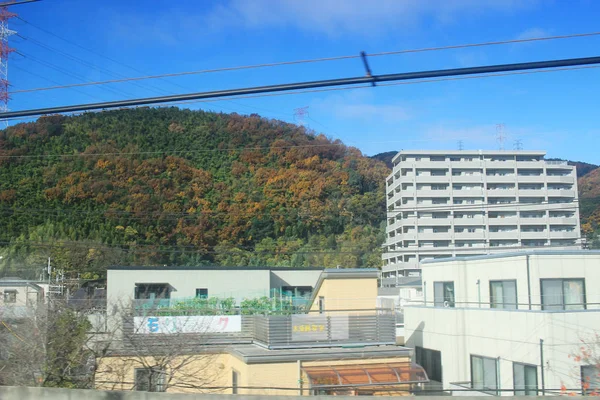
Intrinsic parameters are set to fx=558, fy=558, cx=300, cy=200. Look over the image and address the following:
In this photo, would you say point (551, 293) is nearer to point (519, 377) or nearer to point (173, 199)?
point (519, 377)

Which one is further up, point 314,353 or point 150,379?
point 314,353

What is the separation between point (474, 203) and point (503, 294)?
49.6 metres

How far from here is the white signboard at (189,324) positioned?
15137 mm

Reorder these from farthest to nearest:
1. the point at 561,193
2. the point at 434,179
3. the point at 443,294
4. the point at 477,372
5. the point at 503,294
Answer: the point at 434,179
the point at 561,193
the point at 443,294
the point at 477,372
the point at 503,294

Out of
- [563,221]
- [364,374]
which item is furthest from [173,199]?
[364,374]

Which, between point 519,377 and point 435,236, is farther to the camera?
point 435,236

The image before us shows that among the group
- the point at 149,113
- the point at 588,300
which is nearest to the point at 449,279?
the point at 588,300

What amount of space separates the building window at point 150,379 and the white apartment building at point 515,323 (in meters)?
7.33

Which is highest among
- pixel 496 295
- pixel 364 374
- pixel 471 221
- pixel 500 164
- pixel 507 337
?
pixel 500 164

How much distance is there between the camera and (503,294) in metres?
17.5

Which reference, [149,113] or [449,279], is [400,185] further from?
[449,279]

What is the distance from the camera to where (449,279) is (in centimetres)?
2042

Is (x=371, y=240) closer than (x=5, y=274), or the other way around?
(x=5, y=274)

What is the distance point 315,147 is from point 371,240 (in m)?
14.7
